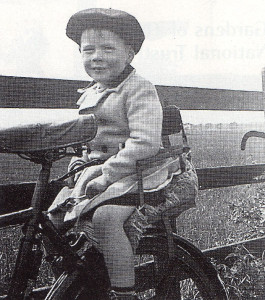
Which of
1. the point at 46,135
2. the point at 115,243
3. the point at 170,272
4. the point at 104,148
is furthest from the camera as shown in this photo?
the point at 170,272

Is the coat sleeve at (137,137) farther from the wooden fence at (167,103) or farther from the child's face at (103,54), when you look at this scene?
the wooden fence at (167,103)

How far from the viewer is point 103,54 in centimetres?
159

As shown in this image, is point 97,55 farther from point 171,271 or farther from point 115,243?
point 171,271

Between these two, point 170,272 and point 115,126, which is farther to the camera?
point 170,272

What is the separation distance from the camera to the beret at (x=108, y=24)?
1.58 meters

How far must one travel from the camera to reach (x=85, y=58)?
1.62 m

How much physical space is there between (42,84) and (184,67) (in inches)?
25.6

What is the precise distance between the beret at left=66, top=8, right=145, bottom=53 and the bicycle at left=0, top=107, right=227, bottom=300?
0.98ft

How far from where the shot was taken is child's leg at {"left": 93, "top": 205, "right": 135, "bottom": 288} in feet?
5.00

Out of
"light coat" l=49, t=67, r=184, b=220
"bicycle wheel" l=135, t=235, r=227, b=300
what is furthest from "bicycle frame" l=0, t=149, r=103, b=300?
"bicycle wheel" l=135, t=235, r=227, b=300

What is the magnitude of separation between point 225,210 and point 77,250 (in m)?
1.85

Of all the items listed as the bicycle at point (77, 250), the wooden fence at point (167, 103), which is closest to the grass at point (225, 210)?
the wooden fence at point (167, 103)

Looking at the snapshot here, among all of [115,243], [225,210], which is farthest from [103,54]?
[225,210]

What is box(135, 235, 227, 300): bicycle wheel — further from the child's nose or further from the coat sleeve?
the child's nose
